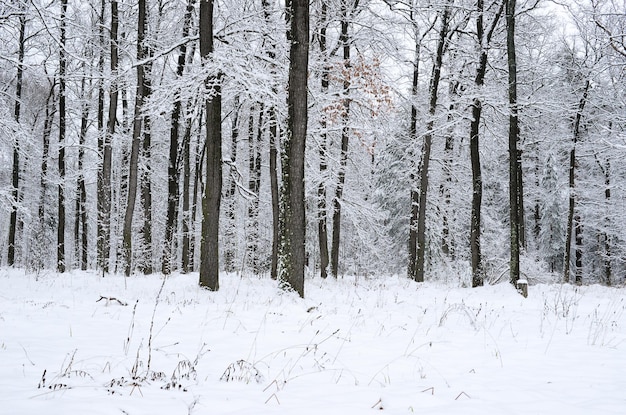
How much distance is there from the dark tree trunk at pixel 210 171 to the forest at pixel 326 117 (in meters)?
0.03

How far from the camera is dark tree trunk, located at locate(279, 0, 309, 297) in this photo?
27.4 feet

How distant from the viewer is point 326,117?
12.2 meters

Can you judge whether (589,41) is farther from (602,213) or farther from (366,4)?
(366,4)

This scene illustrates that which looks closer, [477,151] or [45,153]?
[477,151]

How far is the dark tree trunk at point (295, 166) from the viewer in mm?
8359

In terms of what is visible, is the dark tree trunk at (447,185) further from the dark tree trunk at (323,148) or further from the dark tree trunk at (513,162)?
the dark tree trunk at (323,148)

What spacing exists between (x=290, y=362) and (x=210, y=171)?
6.40 meters

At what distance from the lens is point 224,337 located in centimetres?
477

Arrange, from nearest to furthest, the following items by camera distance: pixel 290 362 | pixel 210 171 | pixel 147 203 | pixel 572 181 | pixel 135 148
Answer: pixel 290 362 → pixel 210 171 → pixel 135 148 → pixel 147 203 → pixel 572 181

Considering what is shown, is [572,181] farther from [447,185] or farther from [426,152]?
[426,152]

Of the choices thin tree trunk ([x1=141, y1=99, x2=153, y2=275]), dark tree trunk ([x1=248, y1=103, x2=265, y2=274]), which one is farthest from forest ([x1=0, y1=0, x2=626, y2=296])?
dark tree trunk ([x1=248, y1=103, x2=265, y2=274])

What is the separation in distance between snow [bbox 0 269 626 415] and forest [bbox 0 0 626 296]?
3.17 metres

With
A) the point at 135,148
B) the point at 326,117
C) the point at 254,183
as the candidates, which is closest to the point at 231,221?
the point at 254,183

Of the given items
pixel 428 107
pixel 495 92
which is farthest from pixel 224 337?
pixel 428 107
